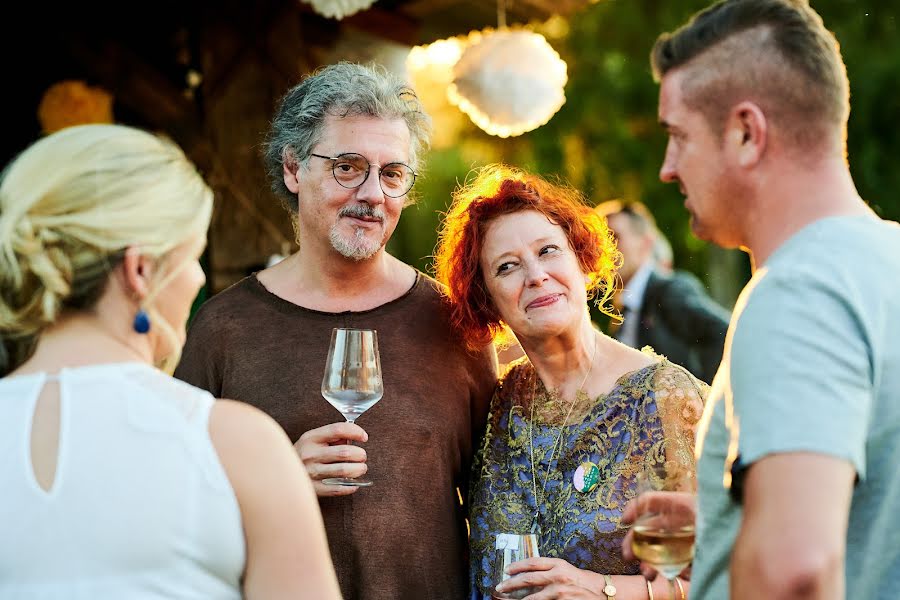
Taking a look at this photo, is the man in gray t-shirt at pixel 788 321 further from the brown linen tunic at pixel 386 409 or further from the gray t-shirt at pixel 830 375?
the brown linen tunic at pixel 386 409

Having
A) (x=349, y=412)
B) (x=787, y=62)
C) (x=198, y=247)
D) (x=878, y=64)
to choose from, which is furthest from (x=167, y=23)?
(x=878, y=64)

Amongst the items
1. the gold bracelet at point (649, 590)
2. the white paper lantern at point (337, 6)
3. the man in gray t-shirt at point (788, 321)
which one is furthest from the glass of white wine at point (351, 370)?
the white paper lantern at point (337, 6)

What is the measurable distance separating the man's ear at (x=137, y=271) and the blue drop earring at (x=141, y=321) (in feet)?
0.08

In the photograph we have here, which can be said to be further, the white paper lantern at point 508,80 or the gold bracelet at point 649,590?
the white paper lantern at point 508,80

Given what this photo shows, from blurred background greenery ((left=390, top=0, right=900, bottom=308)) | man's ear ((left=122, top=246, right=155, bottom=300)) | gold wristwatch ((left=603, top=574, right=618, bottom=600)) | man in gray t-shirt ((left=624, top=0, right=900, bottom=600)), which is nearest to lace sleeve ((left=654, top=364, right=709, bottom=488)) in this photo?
gold wristwatch ((left=603, top=574, right=618, bottom=600))

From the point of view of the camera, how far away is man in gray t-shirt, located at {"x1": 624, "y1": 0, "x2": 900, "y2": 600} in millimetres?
1343

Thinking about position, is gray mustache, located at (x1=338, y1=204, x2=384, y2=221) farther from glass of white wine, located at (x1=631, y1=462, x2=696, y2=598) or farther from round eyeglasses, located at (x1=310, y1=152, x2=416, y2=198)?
glass of white wine, located at (x1=631, y1=462, x2=696, y2=598)

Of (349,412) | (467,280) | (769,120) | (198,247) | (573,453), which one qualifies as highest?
Result: (769,120)

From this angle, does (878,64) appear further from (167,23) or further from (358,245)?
(358,245)

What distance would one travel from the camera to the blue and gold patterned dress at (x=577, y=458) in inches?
105

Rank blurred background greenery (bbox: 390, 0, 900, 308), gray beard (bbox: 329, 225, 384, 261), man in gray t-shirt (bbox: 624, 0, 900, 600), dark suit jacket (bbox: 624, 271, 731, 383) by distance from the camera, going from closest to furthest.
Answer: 1. man in gray t-shirt (bbox: 624, 0, 900, 600)
2. gray beard (bbox: 329, 225, 384, 261)
3. dark suit jacket (bbox: 624, 271, 731, 383)
4. blurred background greenery (bbox: 390, 0, 900, 308)

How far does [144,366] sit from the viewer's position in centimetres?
160

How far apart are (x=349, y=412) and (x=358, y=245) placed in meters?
0.61

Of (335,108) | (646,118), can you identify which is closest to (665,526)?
(335,108)
